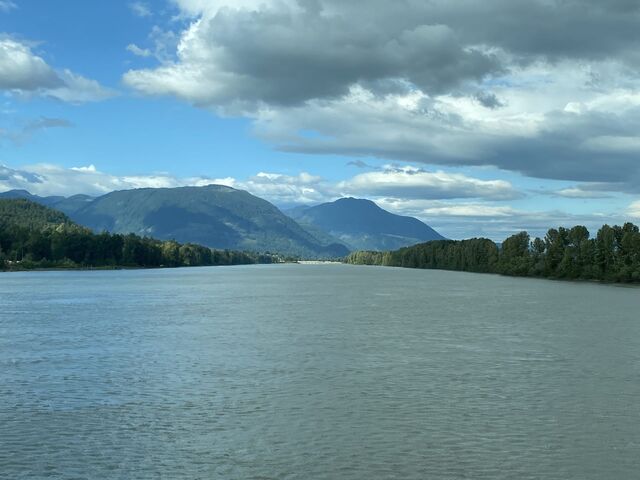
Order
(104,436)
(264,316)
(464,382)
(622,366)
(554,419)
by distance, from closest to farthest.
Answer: (104,436), (554,419), (464,382), (622,366), (264,316)

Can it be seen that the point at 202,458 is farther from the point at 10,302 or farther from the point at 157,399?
the point at 10,302

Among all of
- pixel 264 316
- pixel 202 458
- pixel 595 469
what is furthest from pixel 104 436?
pixel 264 316

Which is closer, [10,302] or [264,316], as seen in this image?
[264,316]

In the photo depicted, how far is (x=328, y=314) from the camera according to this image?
95375 mm

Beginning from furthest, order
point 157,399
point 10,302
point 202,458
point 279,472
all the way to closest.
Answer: point 10,302
point 157,399
point 202,458
point 279,472

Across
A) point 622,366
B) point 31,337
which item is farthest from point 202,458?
point 31,337

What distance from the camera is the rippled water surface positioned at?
86.6ft

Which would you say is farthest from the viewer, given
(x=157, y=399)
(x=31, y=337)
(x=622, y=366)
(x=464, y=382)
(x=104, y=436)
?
(x=31, y=337)

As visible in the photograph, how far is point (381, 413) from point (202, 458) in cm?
1093

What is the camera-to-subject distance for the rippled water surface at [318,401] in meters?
26.4

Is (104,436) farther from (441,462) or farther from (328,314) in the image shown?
(328,314)

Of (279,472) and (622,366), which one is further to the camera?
(622,366)

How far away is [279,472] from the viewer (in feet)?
82.3

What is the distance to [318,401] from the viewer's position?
3762cm
